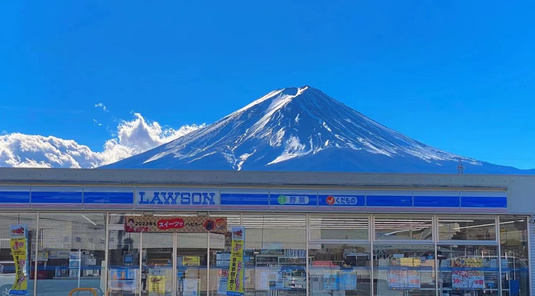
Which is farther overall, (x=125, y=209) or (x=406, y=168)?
(x=406, y=168)

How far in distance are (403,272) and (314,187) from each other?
2.97 m

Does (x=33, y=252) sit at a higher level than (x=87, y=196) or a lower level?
lower

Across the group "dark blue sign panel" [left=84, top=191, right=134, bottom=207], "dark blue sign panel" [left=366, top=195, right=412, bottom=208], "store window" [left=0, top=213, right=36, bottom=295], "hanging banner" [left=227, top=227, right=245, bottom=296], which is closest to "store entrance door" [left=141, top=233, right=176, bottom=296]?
"dark blue sign panel" [left=84, top=191, right=134, bottom=207]

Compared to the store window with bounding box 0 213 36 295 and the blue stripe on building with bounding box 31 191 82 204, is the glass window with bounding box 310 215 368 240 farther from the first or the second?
the store window with bounding box 0 213 36 295

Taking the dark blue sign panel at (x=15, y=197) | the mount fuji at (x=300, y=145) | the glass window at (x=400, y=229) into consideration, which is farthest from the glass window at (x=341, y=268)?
the mount fuji at (x=300, y=145)

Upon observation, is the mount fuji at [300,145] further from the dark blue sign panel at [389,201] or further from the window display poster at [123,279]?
the window display poster at [123,279]

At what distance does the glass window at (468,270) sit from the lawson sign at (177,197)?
5.42 metres

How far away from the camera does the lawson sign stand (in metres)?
12.6

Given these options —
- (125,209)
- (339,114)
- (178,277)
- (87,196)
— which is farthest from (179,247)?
(339,114)

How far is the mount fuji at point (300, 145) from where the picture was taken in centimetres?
9800

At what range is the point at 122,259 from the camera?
13.0 meters

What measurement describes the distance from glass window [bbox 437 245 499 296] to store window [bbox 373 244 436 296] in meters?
0.26

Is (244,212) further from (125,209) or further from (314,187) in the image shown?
(125,209)

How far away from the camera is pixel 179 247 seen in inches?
515
